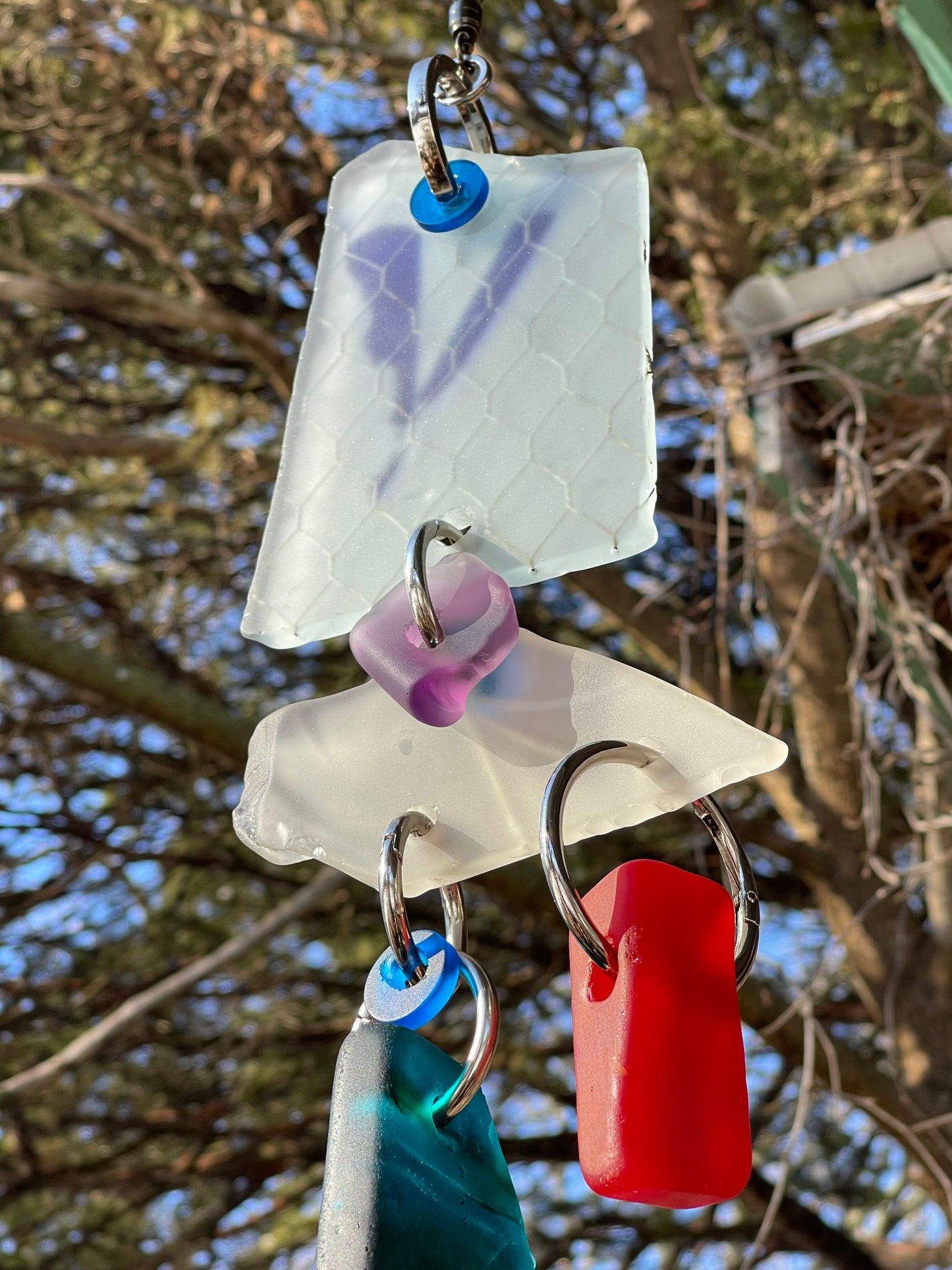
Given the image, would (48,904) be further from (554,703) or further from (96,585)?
(554,703)

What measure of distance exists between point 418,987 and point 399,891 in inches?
1.3

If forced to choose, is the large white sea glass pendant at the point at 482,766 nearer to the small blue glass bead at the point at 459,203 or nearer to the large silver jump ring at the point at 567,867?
the large silver jump ring at the point at 567,867

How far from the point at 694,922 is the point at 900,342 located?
1.14 meters

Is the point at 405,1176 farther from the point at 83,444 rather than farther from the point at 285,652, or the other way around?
the point at 285,652

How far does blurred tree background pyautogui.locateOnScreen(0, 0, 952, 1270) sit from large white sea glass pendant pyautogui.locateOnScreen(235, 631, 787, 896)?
3.96 ft

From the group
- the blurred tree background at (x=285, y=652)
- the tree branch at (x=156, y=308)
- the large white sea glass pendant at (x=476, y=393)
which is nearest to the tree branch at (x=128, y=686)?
the blurred tree background at (x=285, y=652)

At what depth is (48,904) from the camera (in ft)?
7.97

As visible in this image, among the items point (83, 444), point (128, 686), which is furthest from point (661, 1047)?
point (83, 444)

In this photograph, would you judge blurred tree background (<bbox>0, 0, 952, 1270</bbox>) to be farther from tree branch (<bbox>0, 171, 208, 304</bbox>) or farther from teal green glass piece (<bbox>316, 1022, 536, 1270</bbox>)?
teal green glass piece (<bbox>316, 1022, 536, 1270</bbox>)

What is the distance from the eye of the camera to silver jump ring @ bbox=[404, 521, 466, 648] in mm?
377

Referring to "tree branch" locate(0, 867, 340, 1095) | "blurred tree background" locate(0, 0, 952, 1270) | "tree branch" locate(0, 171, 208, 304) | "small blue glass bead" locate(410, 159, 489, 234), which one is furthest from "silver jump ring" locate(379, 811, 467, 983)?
"tree branch" locate(0, 171, 208, 304)

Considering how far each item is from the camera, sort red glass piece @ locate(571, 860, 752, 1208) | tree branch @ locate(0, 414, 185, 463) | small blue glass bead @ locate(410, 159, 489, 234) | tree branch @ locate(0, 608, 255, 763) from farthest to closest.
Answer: tree branch @ locate(0, 414, 185, 463), tree branch @ locate(0, 608, 255, 763), small blue glass bead @ locate(410, 159, 489, 234), red glass piece @ locate(571, 860, 752, 1208)

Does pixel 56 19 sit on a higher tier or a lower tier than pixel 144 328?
higher

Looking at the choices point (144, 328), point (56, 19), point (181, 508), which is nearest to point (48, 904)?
point (181, 508)
